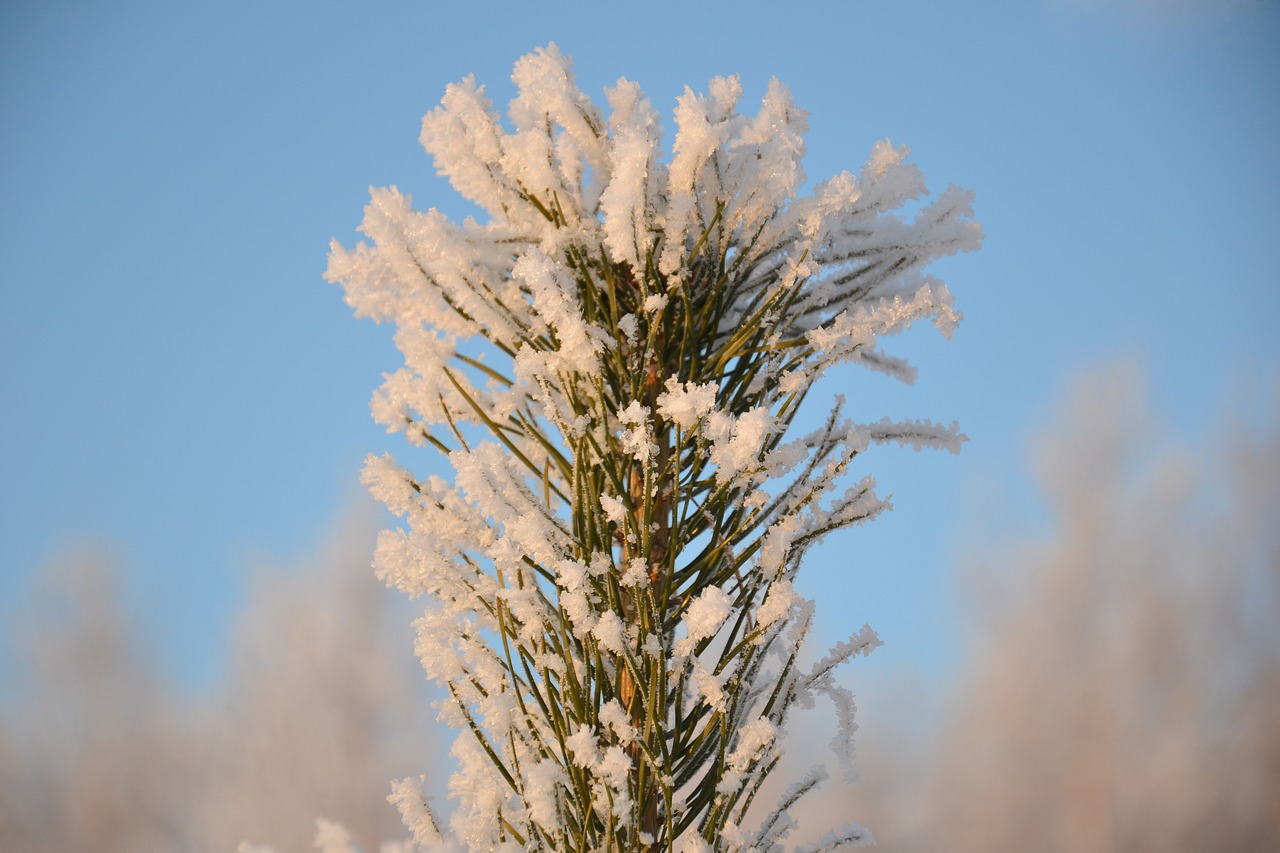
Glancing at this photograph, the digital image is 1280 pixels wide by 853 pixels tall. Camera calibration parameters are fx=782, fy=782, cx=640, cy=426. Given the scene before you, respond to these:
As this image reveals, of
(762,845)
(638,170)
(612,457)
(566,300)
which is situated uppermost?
(638,170)

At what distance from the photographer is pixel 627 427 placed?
1.53m

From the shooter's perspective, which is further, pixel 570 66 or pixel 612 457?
pixel 570 66

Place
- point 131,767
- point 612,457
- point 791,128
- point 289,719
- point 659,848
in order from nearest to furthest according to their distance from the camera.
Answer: point 659,848
point 612,457
point 791,128
point 289,719
point 131,767

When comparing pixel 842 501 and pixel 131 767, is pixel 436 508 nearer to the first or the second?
pixel 842 501

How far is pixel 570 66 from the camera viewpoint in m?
1.68

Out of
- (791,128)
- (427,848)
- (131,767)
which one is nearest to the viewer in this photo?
(427,848)

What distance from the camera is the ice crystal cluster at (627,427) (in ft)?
4.60

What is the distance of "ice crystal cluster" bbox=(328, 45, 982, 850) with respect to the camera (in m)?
1.40

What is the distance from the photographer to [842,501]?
1545mm

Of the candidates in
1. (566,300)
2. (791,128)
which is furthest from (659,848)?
(791,128)

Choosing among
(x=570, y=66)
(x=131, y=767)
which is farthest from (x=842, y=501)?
(x=131, y=767)

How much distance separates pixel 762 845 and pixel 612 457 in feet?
2.53

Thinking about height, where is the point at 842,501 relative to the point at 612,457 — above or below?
below

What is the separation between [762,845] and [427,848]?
2.07 feet
